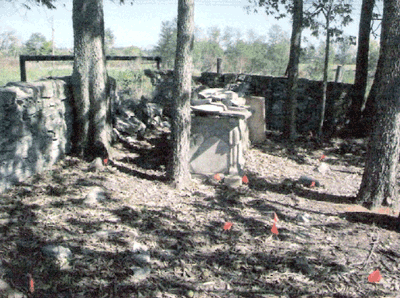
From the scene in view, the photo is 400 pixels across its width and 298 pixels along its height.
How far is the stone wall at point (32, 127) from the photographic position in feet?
15.9

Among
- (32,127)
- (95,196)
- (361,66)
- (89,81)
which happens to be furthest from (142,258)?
(361,66)

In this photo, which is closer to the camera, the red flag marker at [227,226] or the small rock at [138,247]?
the small rock at [138,247]

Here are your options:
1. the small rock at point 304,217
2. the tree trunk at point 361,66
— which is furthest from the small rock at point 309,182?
the tree trunk at point 361,66

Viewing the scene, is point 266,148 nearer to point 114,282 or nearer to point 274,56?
point 114,282

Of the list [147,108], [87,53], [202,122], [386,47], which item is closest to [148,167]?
[202,122]

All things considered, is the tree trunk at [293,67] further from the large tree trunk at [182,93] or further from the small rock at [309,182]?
the large tree trunk at [182,93]

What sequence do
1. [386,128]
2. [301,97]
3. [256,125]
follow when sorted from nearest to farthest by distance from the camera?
1. [386,128]
2. [256,125]
3. [301,97]

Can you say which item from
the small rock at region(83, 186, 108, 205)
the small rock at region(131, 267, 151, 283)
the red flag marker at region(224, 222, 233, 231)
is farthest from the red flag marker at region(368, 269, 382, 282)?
the small rock at region(83, 186, 108, 205)

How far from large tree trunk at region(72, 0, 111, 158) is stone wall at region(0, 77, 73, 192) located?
22 centimetres

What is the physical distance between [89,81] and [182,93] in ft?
6.36

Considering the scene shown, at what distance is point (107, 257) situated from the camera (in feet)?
11.7

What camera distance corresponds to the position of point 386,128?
4773 millimetres

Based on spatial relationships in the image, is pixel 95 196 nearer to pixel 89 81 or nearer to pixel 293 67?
pixel 89 81

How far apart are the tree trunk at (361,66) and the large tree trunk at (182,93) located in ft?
19.4
